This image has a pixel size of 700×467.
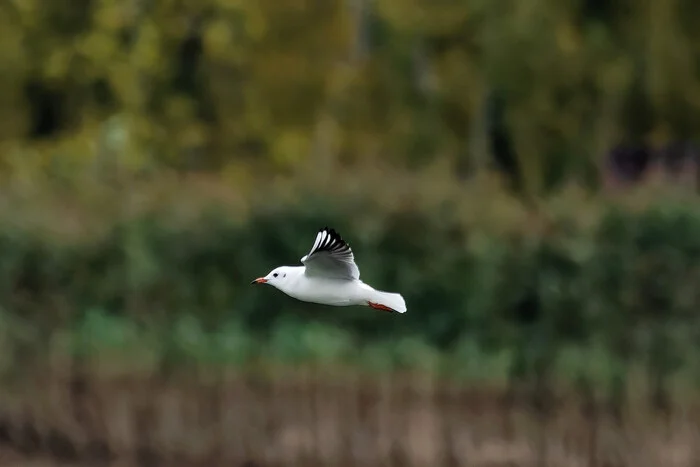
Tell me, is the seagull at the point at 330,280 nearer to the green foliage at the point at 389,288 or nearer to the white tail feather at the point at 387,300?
the white tail feather at the point at 387,300

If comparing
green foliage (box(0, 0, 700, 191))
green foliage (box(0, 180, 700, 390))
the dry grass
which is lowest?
the dry grass

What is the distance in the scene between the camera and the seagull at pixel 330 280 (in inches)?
143

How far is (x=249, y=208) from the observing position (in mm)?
12188

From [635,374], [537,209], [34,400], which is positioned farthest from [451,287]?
[34,400]

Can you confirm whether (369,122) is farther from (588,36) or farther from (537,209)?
(537,209)

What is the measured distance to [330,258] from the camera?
3738 mm

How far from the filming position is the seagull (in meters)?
3.64

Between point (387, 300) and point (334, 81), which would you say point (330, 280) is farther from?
point (334, 81)

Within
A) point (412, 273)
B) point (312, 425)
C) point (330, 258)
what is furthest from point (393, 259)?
point (330, 258)

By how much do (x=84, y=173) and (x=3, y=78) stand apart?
136 inches

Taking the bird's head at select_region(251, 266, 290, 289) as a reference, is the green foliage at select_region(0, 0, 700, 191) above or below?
above

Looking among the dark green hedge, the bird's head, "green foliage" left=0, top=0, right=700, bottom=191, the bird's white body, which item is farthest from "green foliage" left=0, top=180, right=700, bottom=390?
the bird's white body

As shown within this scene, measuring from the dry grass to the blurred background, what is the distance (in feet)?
0.06

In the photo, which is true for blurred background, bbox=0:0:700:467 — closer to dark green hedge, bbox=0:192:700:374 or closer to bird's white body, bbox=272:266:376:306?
dark green hedge, bbox=0:192:700:374
